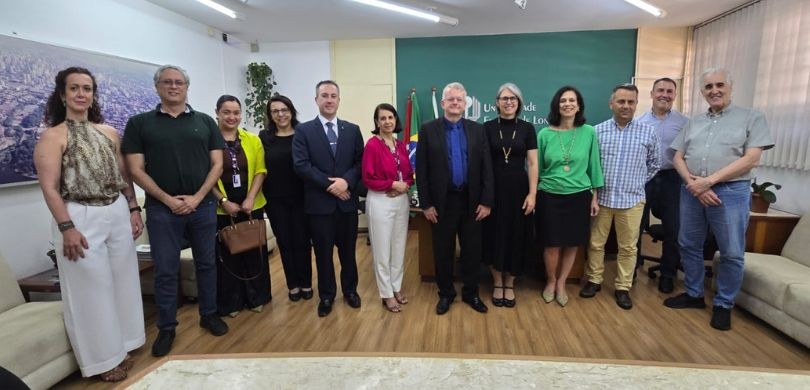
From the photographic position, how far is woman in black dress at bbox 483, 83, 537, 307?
2.85 meters

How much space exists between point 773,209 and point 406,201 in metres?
3.50

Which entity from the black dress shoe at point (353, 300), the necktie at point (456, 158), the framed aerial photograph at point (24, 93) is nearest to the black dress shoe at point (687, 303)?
the necktie at point (456, 158)

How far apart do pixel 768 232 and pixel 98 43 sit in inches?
241

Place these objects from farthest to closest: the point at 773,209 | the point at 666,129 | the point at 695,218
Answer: the point at 773,209 < the point at 666,129 < the point at 695,218

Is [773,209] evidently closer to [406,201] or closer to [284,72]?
[406,201]

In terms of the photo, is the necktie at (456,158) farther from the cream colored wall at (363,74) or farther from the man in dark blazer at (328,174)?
the cream colored wall at (363,74)

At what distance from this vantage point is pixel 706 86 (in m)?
2.70

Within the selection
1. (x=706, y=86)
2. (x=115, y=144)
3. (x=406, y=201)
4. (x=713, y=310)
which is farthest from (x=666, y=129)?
(x=115, y=144)

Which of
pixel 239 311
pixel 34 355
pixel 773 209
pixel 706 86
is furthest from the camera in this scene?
pixel 773 209

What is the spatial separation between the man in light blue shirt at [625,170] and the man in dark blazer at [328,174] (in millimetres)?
1824

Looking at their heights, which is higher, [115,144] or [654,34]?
[654,34]

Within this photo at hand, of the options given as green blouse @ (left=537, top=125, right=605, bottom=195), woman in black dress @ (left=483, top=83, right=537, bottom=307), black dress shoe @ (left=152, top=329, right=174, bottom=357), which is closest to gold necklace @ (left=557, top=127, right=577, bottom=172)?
green blouse @ (left=537, top=125, right=605, bottom=195)

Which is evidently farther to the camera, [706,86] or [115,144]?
[706,86]

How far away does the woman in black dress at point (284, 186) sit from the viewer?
295cm
